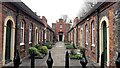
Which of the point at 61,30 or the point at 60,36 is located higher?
the point at 61,30

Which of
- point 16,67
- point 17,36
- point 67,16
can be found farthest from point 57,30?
point 16,67

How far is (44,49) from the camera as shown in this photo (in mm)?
18297

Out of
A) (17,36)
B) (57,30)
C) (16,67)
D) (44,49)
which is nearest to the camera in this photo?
(16,67)

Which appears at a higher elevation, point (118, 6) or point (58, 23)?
point (58, 23)

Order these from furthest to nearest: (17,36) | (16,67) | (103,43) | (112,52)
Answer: (17,36) → (103,43) → (112,52) → (16,67)

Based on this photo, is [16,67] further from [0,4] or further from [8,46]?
[8,46]

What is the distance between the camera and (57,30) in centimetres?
6256

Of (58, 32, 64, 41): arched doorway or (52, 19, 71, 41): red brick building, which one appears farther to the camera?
(58, 32, 64, 41): arched doorway

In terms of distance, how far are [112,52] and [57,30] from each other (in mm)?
54012

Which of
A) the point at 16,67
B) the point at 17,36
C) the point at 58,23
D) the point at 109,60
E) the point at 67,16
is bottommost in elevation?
A: the point at 109,60

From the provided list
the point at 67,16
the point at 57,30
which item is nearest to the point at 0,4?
the point at 57,30

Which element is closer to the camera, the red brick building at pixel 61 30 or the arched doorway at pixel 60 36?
the red brick building at pixel 61 30

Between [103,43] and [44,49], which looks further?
[44,49]

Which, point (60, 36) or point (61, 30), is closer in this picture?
point (61, 30)
